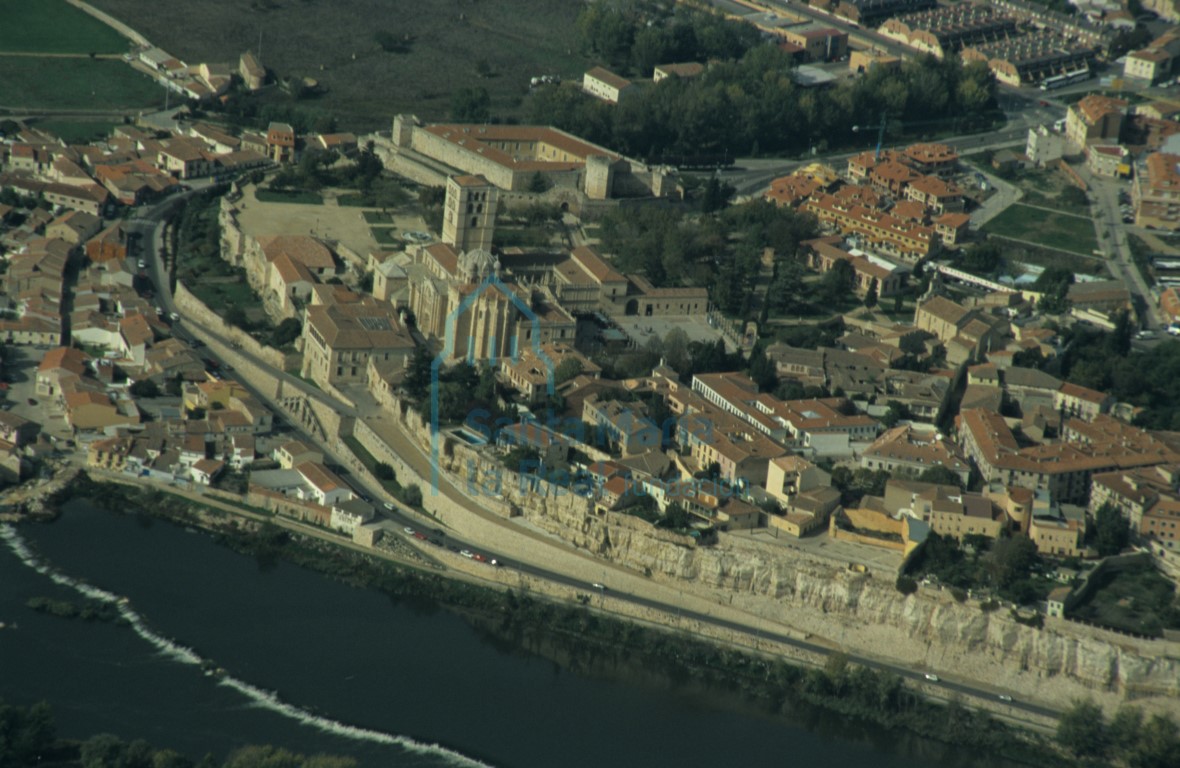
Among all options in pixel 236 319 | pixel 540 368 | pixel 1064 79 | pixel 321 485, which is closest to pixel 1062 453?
pixel 540 368

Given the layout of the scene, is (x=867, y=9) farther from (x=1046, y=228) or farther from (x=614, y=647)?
(x=614, y=647)

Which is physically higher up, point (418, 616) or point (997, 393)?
point (997, 393)

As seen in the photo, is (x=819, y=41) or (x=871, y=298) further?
(x=819, y=41)

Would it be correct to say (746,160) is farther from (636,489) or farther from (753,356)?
(636,489)

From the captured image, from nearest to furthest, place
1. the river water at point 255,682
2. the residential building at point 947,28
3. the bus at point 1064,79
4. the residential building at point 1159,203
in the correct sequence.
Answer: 1. the river water at point 255,682
2. the residential building at point 1159,203
3. the bus at point 1064,79
4. the residential building at point 947,28

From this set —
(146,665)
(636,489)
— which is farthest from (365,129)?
(146,665)

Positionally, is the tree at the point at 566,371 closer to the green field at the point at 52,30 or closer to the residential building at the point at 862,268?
the residential building at the point at 862,268

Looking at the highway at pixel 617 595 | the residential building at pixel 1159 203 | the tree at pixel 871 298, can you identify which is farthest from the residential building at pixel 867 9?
the highway at pixel 617 595
